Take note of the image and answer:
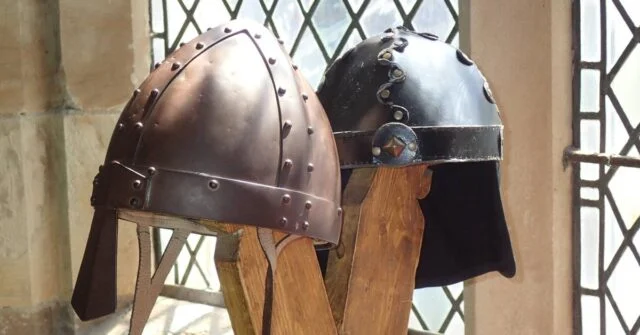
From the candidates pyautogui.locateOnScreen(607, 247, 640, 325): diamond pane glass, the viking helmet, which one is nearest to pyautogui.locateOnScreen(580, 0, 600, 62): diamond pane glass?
pyautogui.locateOnScreen(607, 247, 640, 325): diamond pane glass

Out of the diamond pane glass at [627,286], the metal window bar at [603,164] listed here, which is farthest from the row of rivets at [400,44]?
the diamond pane glass at [627,286]

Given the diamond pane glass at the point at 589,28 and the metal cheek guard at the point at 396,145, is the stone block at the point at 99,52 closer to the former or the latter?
the diamond pane glass at the point at 589,28

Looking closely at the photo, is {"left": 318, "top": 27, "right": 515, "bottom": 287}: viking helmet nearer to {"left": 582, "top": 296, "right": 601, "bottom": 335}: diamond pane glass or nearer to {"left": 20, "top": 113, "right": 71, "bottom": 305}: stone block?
{"left": 582, "top": 296, "right": 601, "bottom": 335}: diamond pane glass

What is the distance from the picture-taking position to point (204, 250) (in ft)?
8.96

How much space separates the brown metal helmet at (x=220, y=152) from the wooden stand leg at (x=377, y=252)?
0.26 metres

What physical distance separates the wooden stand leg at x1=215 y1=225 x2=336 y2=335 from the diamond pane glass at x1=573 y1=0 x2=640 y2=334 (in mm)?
890

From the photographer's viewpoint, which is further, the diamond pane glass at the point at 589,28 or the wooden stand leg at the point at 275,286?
the diamond pane glass at the point at 589,28

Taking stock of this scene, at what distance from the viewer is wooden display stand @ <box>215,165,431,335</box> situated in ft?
4.28

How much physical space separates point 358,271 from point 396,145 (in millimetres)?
219

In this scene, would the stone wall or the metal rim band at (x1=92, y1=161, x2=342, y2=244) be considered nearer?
the metal rim band at (x1=92, y1=161, x2=342, y2=244)

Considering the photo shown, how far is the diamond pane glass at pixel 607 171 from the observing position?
6.68 feet

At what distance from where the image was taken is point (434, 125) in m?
1.43

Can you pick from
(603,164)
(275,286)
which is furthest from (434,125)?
(603,164)

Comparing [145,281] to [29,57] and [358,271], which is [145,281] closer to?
[358,271]
